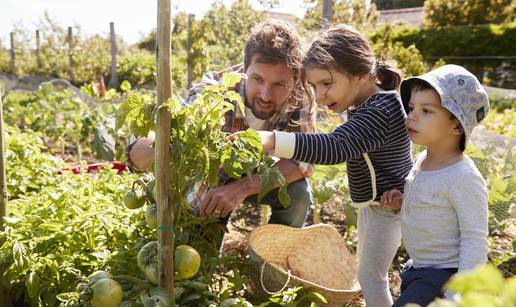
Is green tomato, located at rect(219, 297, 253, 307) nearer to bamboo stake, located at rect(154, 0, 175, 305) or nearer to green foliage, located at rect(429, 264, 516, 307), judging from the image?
bamboo stake, located at rect(154, 0, 175, 305)

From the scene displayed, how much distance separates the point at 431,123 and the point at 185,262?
824 mm

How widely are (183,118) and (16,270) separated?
2.63 ft

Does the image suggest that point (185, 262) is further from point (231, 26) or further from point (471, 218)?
point (231, 26)

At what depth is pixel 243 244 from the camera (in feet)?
8.00

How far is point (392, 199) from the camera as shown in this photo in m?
1.78

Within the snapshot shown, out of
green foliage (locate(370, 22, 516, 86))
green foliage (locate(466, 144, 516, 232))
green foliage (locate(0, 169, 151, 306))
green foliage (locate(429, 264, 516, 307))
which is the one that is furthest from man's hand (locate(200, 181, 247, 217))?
green foliage (locate(370, 22, 516, 86))

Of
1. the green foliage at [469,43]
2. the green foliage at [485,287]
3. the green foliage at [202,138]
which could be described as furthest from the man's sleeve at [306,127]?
the green foliage at [469,43]

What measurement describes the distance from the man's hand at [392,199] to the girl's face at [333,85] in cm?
34

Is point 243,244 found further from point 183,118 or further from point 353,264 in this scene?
point 183,118

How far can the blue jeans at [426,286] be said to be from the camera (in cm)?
147

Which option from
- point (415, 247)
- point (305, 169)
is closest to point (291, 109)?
point (305, 169)

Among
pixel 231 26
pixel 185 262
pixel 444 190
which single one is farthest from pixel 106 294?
pixel 231 26

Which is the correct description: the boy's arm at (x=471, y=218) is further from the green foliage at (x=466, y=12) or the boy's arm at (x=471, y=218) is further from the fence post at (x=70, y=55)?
the green foliage at (x=466, y=12)

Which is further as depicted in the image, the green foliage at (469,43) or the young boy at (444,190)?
the green foliage at (469,43)
